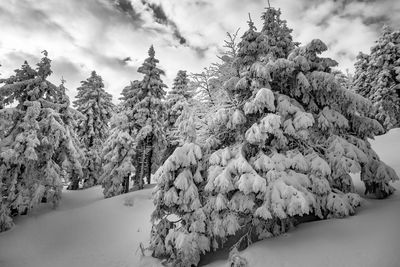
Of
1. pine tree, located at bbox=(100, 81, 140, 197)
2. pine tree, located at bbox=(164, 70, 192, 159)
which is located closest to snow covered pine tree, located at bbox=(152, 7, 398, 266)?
pine tree, located at bbox=(100, 81, 140, 197)

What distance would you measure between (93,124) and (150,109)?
11945 mm

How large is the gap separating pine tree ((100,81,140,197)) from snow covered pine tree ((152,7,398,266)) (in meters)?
14.5

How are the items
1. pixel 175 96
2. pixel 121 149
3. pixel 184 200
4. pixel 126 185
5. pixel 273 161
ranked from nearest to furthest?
pixel 273 161, pixel 184 200, pixel 121 149, pixel 126 185, pixel 175 96

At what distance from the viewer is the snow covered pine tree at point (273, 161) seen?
10156 mm

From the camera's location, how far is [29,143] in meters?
18.7

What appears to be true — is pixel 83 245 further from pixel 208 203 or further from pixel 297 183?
pixel 297 183

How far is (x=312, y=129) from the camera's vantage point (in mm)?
12430

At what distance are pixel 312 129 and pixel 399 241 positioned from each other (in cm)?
549

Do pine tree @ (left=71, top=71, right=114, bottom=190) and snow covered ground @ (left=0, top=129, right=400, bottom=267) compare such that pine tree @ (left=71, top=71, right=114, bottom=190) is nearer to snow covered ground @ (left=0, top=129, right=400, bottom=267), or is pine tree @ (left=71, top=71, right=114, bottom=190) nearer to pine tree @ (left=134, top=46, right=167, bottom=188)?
snow covered ground @ (left=0, top=129, right=400, bottom=267)

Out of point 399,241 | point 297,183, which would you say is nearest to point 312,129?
point 297,183

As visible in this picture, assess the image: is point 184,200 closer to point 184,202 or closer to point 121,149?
point 184,202

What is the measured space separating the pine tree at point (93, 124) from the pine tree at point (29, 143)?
11.7 metres

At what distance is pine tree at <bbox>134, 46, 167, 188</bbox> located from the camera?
2672cm

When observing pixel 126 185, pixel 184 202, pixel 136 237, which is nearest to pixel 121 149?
pixel 126 185
